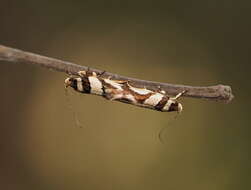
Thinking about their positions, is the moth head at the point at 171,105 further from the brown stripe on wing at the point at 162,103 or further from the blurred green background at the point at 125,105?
the blurred green background at the point at 125,105

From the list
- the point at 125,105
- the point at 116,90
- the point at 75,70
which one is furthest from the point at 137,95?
the point at 125,105

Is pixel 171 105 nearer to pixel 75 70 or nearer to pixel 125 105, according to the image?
pixel 75 70

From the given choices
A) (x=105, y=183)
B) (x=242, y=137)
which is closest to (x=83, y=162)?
(x=105, y=183)

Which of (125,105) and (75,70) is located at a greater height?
(125,105)

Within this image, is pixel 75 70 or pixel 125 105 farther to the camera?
pixel 125 105

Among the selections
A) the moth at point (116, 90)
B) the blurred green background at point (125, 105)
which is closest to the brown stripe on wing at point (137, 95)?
the moth at point (116, 90)

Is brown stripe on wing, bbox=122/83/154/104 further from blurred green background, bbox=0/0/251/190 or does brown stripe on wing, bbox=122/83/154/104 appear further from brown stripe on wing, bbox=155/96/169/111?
blurred green background, bbox=0/0/251/190
